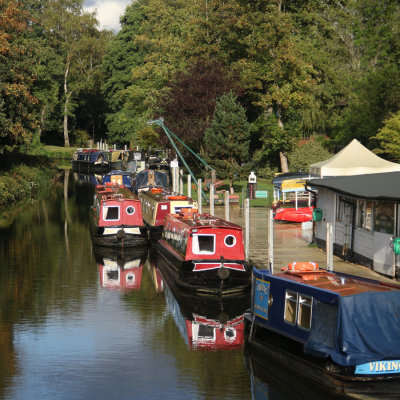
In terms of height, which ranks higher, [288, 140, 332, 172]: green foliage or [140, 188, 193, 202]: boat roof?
[288, 140, 332, 172]: green foliage

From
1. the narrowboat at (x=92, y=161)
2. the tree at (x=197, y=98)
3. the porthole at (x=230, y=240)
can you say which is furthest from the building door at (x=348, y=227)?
the narrowboat at (x=92, y=161)

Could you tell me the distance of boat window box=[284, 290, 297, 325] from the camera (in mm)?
19344

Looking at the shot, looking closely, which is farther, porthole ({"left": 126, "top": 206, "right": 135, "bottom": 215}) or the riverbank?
the riverbank

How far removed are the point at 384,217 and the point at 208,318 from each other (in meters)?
7.48

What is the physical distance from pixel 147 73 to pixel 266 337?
7385cm

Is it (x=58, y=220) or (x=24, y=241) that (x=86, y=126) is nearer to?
(x=58, y=220)

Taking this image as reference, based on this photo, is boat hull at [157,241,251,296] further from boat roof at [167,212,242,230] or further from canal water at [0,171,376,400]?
boat roof at [167,212,242,230]

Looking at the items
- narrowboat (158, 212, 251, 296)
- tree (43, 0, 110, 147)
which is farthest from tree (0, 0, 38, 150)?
tree (43, 0, 110, 147)

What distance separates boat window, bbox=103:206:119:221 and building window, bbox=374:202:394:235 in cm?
1640

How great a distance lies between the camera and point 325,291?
1791 cm

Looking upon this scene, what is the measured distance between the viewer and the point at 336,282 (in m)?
19.0

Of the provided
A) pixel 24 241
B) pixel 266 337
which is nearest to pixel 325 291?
pixel 266 337

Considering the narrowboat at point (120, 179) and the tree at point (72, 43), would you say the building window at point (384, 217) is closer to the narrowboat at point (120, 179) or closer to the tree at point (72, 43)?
the narrowboat at point (120, 179)

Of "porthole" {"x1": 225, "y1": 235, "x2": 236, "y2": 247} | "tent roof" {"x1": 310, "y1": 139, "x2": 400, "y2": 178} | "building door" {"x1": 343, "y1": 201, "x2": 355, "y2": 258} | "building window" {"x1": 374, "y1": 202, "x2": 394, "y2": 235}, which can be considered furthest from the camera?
"tent roof" {"x1": 310, "y1": 139, "x2": 400, "y2": 178}
